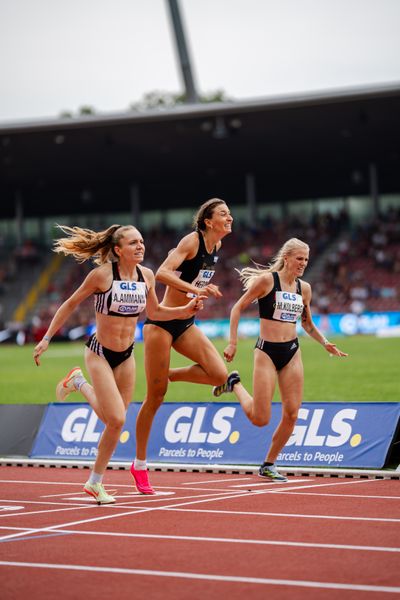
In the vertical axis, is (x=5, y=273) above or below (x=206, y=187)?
below

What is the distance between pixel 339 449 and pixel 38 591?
21.0 feet

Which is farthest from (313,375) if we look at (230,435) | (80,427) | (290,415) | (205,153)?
(205,153)

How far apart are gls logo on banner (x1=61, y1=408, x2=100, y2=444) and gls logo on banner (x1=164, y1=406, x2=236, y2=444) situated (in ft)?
3.41

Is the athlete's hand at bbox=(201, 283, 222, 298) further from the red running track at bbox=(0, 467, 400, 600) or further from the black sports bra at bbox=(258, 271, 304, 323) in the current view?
the red running track at bbox=(0, 467, 400, 600)

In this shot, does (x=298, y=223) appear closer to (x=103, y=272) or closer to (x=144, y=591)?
(x=103, y=272)

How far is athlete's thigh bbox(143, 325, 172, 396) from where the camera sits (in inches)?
397

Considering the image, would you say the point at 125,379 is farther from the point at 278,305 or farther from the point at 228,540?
the point at 228,540

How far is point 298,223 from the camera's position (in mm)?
55875

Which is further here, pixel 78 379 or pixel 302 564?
pixel 78 379

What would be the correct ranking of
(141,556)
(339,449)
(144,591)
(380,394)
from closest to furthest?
(144,591), (141,556), (339,449), (380,394)

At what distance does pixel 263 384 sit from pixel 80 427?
11.8 ft

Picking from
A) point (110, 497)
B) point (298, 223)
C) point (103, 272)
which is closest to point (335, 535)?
point (110, 497)

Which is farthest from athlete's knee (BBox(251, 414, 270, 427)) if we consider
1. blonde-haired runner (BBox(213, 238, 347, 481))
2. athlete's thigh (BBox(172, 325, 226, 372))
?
athlete's thigh (BBox(172, 325, 226, 372))

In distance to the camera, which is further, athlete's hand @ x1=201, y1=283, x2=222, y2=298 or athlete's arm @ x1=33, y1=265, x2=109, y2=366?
athlete's arm @ x1=33, y1=265, x2=109, y2=366
